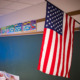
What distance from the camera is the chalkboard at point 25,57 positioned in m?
2.68

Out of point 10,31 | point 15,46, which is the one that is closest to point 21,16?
point 10,31

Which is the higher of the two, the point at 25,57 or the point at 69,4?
the point at 69,4

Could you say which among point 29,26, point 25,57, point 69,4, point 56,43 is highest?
point 69,4

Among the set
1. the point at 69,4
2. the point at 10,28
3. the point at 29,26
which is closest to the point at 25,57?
the point at 29,26

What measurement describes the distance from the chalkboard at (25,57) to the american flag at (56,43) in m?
0.75

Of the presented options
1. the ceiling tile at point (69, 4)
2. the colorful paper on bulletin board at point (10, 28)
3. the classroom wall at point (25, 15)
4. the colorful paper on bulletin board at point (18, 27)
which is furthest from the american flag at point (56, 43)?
the colorful paper on bulletin board at point (10, 28)

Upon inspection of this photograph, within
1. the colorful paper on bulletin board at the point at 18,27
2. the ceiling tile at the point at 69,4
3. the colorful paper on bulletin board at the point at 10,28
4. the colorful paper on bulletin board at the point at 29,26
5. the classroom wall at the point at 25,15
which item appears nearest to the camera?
the ceiling tile at the point at 69,4

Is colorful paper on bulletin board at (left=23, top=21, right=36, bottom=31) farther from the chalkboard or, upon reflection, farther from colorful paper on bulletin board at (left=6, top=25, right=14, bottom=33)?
colorful paper on bulletin board at (left=6, top=25, right=14, bottom=33)

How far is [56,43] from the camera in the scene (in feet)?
6.03

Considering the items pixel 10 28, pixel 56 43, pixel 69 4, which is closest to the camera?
pixel 56 43

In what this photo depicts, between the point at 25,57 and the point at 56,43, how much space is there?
7.33 feet

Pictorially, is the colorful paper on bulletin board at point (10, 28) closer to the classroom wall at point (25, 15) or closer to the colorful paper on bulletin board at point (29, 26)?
the classroom wall at point (25, 15)

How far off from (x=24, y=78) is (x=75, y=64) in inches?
77.8

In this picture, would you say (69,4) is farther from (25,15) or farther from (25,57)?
(25,57)
